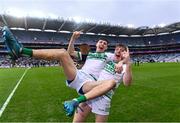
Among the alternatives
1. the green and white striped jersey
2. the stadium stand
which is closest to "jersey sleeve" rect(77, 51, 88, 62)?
the green and white striped jersey

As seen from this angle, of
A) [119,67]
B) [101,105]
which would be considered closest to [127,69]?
[119,67]

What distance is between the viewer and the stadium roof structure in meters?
78.8

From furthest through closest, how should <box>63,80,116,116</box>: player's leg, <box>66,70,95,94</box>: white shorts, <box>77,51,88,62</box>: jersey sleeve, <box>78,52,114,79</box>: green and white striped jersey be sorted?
<box>77,51,88,62</box>: jersey sleeve → <box>78,52,114,79</box>: green and white striped jersey → <box>66,70,95,94</box>: white shorts → <box>63,80,116,116</box>: player's leg

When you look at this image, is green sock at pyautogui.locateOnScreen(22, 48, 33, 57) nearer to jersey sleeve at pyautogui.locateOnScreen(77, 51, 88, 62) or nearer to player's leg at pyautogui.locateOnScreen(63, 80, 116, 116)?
player's leg at pyautogui.locateOnScreen(63, 80, 116, 116)

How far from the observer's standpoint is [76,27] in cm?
9062

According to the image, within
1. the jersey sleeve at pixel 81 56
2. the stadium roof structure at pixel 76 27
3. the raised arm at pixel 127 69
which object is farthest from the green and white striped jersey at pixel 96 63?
the stadium roof structure at pixel 76 27

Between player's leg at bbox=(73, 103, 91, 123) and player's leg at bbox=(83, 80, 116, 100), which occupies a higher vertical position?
player's leg at bbox=(83, 80, 116, 100)

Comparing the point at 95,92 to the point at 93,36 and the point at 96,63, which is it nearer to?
the point at 96,63

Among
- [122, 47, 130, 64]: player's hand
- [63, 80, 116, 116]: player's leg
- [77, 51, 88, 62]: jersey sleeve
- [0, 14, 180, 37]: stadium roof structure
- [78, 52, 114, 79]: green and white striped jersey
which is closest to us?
[63, 80, 116, 116]: player's leg

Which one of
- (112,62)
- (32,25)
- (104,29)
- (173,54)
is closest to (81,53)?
(112,62)

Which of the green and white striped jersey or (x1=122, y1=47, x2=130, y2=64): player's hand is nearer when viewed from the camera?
(x1=122, y1=47, x2=130, y2=64): player's hand

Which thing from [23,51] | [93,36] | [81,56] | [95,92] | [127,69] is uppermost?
[23,51]

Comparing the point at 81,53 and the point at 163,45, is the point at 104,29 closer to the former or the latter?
the point at 163,45

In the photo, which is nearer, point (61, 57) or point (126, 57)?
point (61, 57)
